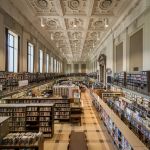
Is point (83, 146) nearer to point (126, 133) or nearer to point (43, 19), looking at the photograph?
point (126, 133)

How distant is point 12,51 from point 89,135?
22.3ft

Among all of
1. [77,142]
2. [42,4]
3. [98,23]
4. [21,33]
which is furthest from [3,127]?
[98,23]

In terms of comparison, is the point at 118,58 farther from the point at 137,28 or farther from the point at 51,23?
the point at 51,23

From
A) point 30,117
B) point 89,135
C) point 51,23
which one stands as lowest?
point 89,135

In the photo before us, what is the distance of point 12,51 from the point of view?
38.2 feet

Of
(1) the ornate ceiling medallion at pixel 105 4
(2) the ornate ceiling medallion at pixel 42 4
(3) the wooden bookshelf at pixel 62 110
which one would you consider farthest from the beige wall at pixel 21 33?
(1) the ornate ceiling medallion at pixel 105 4

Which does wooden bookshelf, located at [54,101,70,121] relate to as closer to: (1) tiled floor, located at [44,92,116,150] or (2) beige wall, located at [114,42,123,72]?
(1) tiled floor, located at [44,92,116,150]

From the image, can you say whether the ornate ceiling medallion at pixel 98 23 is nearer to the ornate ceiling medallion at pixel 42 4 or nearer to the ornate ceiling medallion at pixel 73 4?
the ornate ceiling medallion at pixel 73 4

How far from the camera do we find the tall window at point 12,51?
11002mm

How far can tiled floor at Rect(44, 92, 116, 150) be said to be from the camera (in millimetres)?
7172

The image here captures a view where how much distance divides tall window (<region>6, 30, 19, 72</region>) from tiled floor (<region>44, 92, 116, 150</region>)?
175 inches

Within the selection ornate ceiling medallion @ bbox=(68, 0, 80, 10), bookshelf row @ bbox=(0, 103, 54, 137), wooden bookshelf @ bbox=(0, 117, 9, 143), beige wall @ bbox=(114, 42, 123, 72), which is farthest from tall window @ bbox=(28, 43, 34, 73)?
wooden bookshelf @ bbox=(0, 117, 9, 143)

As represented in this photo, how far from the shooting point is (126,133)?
536 cm

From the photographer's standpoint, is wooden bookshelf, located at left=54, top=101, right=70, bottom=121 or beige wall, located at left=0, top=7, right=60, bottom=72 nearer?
beige wall, located at left=0, top=7, right=60, bottom=72
